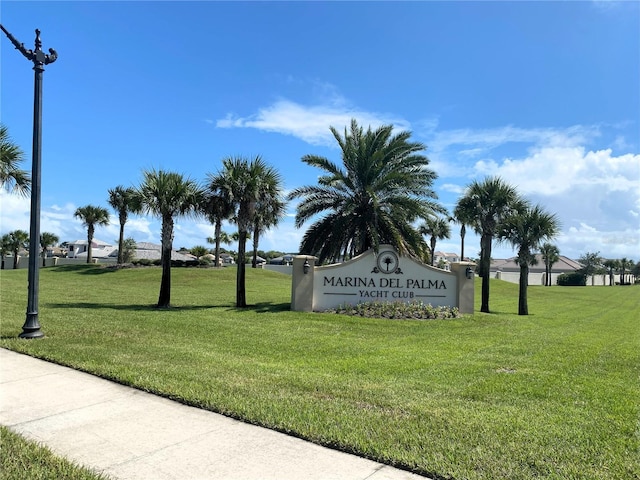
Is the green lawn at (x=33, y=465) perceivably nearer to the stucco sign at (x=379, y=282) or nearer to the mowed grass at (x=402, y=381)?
the mowed grass at (x=402, y=381)

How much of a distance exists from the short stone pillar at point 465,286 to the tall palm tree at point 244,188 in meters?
7.37

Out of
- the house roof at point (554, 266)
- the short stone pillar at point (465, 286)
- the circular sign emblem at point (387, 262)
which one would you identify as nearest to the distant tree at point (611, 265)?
the house roof at point (554, 266)

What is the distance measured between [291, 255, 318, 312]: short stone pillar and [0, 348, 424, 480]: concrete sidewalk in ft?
33.6

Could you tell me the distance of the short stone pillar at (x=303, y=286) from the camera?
16250 mm

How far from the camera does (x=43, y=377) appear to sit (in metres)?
6.67

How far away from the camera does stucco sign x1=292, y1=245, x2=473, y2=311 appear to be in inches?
651

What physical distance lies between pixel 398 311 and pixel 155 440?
12.0 meters

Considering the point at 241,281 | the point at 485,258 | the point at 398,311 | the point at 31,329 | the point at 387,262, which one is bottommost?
the point at 398,311

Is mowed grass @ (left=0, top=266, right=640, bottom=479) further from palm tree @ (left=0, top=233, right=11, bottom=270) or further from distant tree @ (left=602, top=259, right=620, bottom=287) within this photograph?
distant tree @ (left=602, top=259, right=620, bottom=287)

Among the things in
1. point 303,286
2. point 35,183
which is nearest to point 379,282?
point 303,286

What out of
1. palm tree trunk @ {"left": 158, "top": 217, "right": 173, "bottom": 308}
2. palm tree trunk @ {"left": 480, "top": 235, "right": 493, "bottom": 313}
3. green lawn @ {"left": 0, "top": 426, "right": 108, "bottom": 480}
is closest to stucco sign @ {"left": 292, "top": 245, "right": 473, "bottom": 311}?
palm tree trunk @ {"left": 158, "top": 217, "right": 173, "bottom": 308}

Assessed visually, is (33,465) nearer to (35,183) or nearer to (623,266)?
(35,183)

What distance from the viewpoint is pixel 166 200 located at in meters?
17.6

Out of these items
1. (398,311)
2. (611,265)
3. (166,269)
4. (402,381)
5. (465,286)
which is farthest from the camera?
(611,265)
